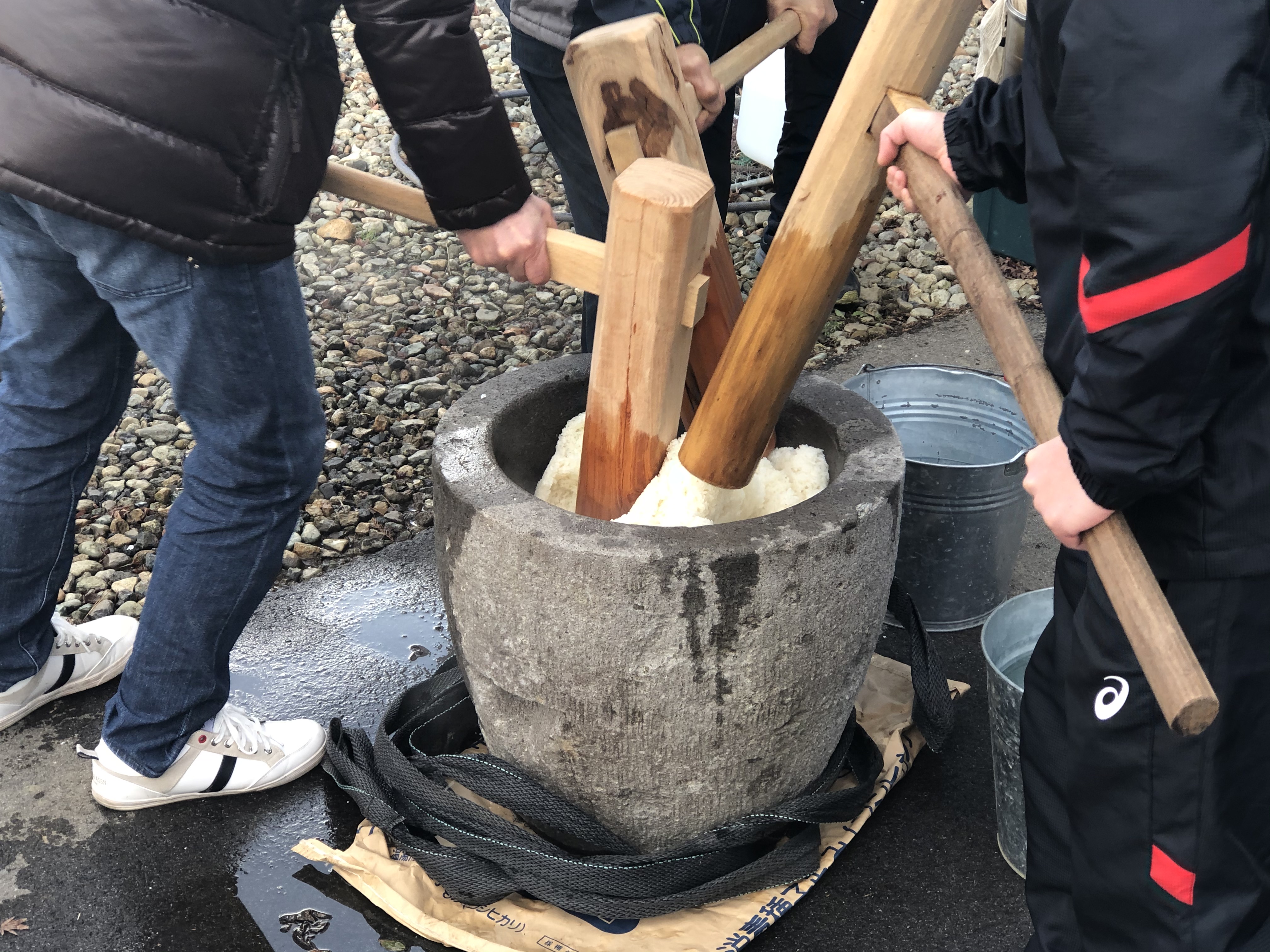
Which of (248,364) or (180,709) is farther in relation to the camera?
(180,709)

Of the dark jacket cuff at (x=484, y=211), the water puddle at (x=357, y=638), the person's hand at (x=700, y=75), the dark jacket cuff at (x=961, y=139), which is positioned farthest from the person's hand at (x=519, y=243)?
the water puddle at (x=357, y=638)

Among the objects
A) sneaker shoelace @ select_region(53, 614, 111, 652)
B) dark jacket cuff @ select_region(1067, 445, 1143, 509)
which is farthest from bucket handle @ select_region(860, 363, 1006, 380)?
sneaker shoelace @ select_region(53, 614, 111, 652)

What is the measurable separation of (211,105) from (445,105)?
0.33 metres

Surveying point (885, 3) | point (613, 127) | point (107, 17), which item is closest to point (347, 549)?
point (613, 127)

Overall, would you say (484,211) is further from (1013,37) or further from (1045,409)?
(1013,37)

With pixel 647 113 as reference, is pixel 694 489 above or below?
below

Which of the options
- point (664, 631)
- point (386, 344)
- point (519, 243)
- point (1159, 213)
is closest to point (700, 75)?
point (519, 243)

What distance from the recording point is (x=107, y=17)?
1.46 meters

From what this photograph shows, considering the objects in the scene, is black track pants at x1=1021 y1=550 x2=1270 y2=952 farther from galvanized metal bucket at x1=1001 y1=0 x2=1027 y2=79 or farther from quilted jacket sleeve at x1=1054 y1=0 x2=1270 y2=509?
galvanized metal bucket at x1=1001 y1=0 x2=1027 y2=79

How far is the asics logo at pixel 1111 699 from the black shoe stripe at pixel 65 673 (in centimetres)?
206

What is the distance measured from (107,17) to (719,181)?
1558 mm

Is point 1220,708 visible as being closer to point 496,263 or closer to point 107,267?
point 496,263

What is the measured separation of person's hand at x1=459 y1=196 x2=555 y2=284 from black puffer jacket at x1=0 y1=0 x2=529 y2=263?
0.13 m

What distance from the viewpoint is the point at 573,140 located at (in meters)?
2.54
